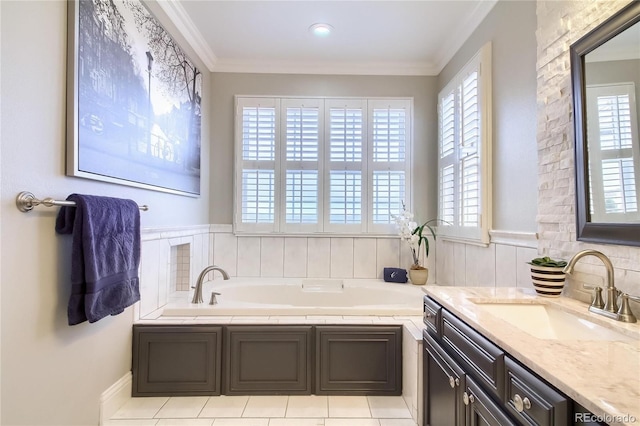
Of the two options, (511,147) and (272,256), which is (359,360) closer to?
(272,256)

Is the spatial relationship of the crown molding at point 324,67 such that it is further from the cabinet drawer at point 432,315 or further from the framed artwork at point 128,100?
the cabinet drawer at point 432,315

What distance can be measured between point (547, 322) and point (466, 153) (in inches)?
57.8

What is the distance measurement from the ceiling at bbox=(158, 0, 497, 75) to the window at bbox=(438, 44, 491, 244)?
1.21 ft

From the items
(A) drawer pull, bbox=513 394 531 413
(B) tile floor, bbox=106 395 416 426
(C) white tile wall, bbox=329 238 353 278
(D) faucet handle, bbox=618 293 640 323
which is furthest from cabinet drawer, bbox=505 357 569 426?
(C) white tile wall, bbox=329 238 353 278

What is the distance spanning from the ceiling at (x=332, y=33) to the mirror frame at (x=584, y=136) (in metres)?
1.04

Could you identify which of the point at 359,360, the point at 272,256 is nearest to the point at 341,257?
the point at 272,256

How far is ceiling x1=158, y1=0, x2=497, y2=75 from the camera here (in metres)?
2.29

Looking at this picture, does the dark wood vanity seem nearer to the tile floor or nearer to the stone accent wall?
the tile floor

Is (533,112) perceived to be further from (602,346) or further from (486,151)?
(602,346)

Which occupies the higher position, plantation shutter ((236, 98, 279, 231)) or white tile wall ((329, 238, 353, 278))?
plantation shutter ((236, 98, 279, 231))

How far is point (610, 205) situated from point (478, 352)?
76cm

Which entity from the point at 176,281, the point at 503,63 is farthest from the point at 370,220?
the point at 176,281

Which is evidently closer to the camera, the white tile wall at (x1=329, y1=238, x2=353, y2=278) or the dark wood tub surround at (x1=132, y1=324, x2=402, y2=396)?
the dark wood tub surround at (x1=132, y1=324, x2=402, y2=396)

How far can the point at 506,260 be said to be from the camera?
6.39 feet
